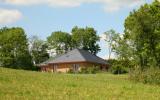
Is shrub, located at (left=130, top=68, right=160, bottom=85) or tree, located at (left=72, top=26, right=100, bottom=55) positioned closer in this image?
shrub, located at (left=130, top=68, right=160, bottom=85)

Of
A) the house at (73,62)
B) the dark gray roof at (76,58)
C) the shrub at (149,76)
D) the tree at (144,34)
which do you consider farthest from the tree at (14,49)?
the shrub at (149,76)

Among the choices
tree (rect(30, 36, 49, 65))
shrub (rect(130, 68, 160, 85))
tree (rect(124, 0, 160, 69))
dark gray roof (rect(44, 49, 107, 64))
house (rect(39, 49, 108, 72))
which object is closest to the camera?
shrub (rect(130, 68, 160, 85))

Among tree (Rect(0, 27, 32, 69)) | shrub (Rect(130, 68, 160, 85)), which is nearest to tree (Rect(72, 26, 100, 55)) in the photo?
tree (Rect(0, 27, 32, 69))

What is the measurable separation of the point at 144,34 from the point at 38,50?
234ft

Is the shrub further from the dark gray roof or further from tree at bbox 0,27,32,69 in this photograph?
tree at bbox 0,27,32,69

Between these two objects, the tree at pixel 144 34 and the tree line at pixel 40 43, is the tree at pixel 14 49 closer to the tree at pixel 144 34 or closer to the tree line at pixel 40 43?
the tree line at pixel 40 43

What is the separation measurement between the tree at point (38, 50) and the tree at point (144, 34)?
65.7 meters

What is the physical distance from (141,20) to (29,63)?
5315 centimetres

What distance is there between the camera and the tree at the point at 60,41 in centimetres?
12825

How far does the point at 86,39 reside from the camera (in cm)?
12494

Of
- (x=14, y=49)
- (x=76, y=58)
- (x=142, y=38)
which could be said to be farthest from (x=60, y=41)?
(x=142, y=38)

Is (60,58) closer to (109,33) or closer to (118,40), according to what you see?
(109,33)

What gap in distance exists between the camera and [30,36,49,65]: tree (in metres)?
123

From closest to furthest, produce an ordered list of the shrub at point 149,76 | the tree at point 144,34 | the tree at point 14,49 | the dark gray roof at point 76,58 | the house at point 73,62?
the shrub at point 149,76 < the tree at point 144,34 < the house at point 73,62 < the dark gray roof at point 76,58 < the tree at point 14,49
